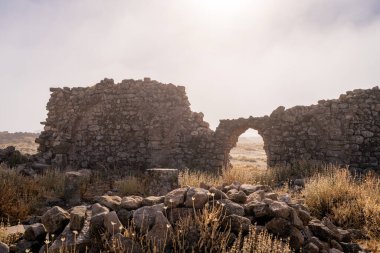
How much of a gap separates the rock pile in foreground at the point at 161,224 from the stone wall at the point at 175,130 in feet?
22.1

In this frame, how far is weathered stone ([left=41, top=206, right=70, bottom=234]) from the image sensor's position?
4.69 meters

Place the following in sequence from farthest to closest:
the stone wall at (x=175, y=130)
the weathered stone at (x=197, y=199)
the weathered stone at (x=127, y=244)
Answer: the stone wall at (x=175, y=130)
the weathered stone at (x=197, y=199)
the weathered stone at (x=127, y=244)

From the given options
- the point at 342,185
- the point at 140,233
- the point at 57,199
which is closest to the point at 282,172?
the point at 342,185

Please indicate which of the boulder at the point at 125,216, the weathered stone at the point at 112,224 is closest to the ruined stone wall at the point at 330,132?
the boulder at the point at 125,216

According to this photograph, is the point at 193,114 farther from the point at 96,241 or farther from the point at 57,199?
the point at 96,241

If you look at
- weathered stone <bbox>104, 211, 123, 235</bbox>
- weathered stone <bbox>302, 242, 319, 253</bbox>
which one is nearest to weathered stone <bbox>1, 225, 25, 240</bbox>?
weathered stone <bbox>104, 211, 123, 235</bbox>

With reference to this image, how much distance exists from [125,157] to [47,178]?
369cm

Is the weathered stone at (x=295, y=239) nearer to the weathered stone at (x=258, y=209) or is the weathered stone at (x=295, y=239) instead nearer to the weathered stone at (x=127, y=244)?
the weathered stone at (x=258, y=209)

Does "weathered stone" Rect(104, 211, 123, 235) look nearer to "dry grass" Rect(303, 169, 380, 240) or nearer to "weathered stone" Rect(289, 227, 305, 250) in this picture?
"weathered stone" Rect(289, 227, 305, 250)

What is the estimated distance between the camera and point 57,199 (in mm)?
8398

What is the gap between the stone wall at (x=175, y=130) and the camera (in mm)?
11539

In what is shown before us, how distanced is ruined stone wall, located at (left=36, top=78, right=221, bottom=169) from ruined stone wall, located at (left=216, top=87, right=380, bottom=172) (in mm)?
2502

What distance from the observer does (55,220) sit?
471cm

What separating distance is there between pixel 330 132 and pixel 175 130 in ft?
18.0
